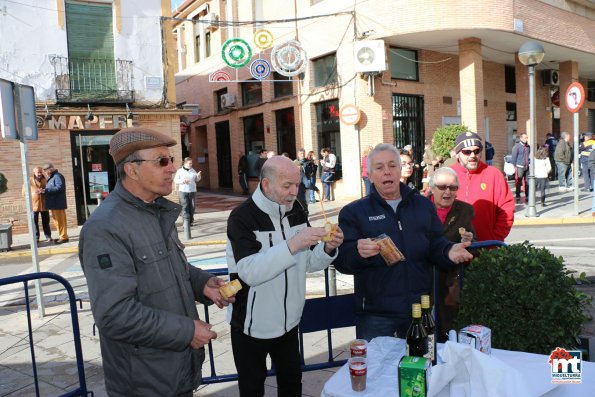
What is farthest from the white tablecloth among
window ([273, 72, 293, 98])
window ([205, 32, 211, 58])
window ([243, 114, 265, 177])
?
window ([205, 32, 211, 58])

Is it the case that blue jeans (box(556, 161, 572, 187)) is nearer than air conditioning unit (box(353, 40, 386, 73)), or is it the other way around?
air conditioning unit (box(353, 40, 386, 73))

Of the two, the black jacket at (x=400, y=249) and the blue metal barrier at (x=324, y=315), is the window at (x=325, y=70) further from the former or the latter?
the black jacket at (x=400, y=249)

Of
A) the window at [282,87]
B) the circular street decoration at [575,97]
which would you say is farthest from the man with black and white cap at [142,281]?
the window at [282,87]

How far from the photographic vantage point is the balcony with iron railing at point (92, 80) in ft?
50.1

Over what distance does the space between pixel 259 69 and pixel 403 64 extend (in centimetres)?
532

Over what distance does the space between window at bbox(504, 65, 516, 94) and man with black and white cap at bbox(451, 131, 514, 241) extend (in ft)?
66.3

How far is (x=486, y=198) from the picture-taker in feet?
15.4

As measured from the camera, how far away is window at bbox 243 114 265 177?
23891 millimetres

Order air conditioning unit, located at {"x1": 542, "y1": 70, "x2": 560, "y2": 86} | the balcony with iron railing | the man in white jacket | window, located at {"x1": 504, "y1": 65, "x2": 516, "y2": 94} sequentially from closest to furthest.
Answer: the man in white jacket, the balcony with iron railing, window, located at {"x1": 504, "y1": 65, "x2": 516, "y2": 94}, air conditioning unit, located at {"x1": 542, "y1": 70, "x2": 560, "y2": 86}

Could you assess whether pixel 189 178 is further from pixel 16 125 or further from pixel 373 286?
pixel 373 286

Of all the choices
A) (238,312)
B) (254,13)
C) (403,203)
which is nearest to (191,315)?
(238,312)

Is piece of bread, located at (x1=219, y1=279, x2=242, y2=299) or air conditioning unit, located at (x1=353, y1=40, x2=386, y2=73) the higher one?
air conditioning unit, located at (x1=353, y1=40, x2=386, y2=73)

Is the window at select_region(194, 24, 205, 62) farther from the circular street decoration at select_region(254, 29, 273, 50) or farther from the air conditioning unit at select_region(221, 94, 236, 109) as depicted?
the circular street decoration at select_region(254, 29, 273, 50)

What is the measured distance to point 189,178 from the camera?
13180mm
